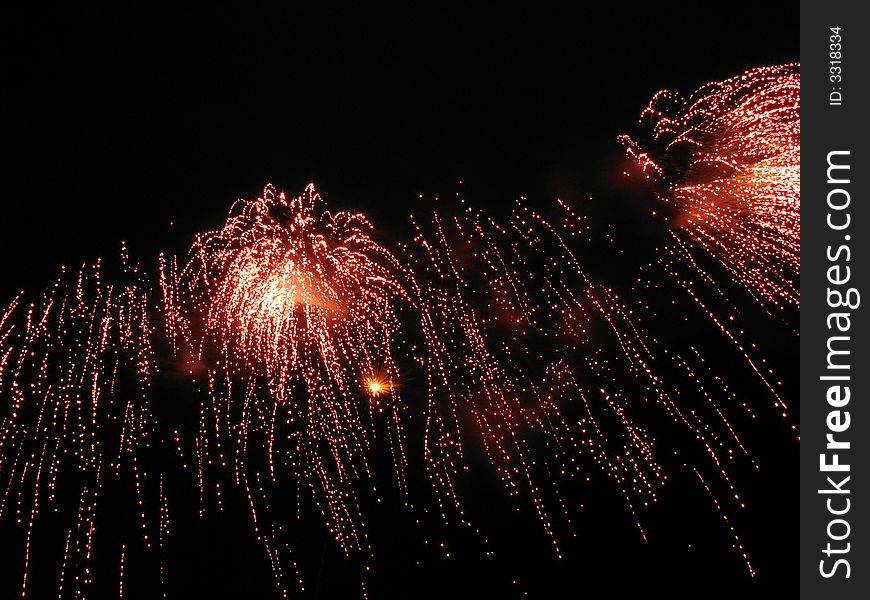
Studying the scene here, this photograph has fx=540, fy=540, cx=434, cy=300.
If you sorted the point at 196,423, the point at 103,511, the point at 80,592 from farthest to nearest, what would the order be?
the point at 196,423
the point at 103,511
the point at 80,592

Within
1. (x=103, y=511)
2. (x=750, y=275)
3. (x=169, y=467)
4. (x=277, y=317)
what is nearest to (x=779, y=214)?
(x=750, y=275)

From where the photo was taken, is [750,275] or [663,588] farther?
[663,588]

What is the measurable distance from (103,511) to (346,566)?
3.62m

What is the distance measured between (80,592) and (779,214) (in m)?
9.76

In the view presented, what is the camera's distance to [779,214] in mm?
5492

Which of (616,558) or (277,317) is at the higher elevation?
(277,317)
